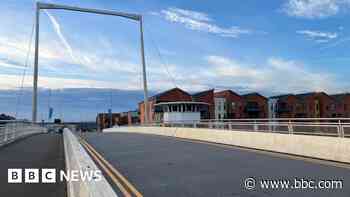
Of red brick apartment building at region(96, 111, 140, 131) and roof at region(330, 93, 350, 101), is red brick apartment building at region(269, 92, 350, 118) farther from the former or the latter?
red brick apartment building at region(96, 111, 140, 131)

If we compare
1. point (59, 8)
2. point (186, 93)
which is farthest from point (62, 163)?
point (186, 93)

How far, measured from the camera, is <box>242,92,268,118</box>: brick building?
107 meters

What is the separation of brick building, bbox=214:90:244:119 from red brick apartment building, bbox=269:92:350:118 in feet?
27.0

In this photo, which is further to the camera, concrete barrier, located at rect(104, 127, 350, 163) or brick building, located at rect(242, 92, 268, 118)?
brick building, located at rect(242, 92, 268, 118)

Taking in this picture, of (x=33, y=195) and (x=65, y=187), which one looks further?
(x=65, y=187)

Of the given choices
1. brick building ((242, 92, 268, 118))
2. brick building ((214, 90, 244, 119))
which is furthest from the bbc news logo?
brick building ((242, 92, 268, 118))

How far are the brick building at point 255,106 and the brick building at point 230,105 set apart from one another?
1306 mm

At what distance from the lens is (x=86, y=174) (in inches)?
259

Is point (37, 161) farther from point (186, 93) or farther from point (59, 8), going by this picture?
point (186, 93)

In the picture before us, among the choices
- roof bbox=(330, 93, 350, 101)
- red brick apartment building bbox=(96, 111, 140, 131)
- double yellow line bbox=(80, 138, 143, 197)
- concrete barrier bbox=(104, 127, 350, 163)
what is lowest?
double yellow line bbox=(80, 138, 143, 197)

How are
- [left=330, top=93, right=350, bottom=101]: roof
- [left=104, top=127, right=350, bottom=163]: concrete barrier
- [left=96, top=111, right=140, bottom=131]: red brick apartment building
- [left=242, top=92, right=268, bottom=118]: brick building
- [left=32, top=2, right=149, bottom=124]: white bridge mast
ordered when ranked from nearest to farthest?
[left=104, top=127, right=350, bottom=163]: concrete barrier, [left=32, top=2, right=149, bottom=124]: white bridge mast, [left=242, top=92, right=268, bottom=118]: brick building, [left=330, top=93, right=350, bottom=101]: roof, [left=96, top=111, right=140, bottom=131]: red brick apartment building

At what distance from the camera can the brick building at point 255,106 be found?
107m

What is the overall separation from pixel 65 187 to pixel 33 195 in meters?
1.07

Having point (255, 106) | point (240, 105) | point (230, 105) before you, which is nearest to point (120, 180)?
point (230, 105)
